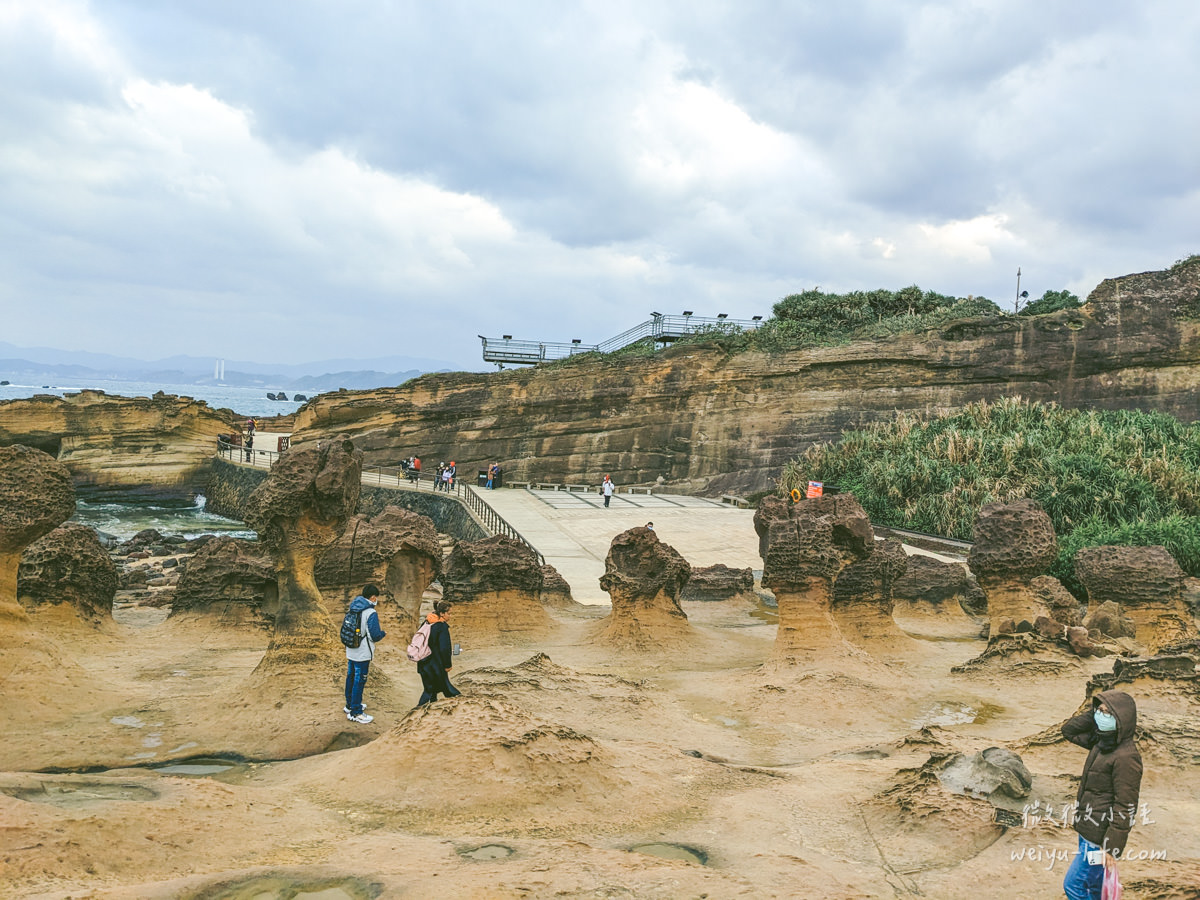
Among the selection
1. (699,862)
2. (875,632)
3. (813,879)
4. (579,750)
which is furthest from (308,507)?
(875,632)

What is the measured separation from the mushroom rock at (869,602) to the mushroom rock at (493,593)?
4.35 metres

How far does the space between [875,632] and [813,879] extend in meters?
8.15

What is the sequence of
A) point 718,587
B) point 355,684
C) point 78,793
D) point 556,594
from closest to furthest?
point 78,793 < point 355,684 < point 556,594 < point 718,587

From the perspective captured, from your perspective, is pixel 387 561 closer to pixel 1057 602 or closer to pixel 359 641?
pixel 359 641

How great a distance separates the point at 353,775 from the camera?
5.75 meters

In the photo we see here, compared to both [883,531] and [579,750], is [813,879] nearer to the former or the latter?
[579,750]

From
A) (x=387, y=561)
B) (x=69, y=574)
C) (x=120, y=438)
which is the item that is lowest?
(x=69, y=574)

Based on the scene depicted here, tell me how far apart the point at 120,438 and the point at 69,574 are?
1157 inches

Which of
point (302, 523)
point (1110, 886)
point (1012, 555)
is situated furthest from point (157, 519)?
point (1110, 886)

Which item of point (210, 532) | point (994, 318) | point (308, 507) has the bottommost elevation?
point (210, 532)

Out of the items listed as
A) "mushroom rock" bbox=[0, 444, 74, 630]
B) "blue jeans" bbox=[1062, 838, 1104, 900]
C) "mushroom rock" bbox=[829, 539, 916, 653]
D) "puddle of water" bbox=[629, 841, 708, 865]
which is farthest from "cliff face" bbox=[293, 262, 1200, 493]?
"blue jeans" bbox=[1062, 838, 1104, 900]

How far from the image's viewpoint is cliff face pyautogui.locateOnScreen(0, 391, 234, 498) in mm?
35531

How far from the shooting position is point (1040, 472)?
23047 millimetres

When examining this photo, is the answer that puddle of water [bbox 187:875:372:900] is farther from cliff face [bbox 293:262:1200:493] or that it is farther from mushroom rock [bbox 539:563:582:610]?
cliff face [bbox 293:262:1200:493]
